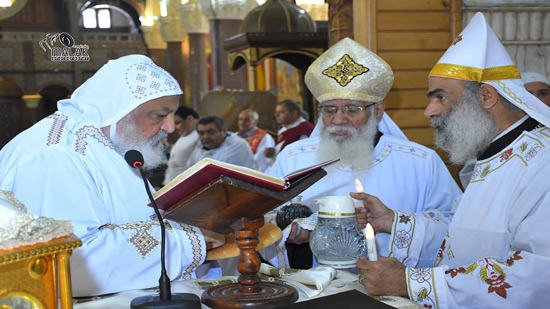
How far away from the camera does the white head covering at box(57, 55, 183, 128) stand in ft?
8.18

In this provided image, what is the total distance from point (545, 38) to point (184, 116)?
5.79 metres

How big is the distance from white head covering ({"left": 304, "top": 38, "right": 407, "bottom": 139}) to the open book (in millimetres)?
1879

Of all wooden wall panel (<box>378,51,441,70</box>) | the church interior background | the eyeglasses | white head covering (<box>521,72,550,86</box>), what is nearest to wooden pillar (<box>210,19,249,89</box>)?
the church interior background

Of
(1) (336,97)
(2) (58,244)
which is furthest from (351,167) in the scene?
(2) (58,244)

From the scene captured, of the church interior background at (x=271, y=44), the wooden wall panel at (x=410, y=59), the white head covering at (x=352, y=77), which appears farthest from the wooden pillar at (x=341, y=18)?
the white head covering at (x=352, y=77)

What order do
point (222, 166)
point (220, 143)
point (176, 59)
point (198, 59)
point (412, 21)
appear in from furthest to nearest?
point (176, 59) → point (198, 59) → point (220, 143) → point (412, 21) → point (222, 166)

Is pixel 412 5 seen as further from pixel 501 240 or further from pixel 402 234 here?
pixel 501 240

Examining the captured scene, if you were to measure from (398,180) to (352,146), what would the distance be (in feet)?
1.06

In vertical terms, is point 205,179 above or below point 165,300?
above

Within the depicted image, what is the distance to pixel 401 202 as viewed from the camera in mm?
3328

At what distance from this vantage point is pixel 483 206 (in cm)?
243

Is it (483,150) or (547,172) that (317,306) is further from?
(483,150)

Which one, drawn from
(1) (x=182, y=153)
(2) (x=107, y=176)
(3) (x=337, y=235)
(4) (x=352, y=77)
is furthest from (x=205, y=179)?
(1) (x=182, y=153)

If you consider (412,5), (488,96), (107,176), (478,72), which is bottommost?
(107,176)
